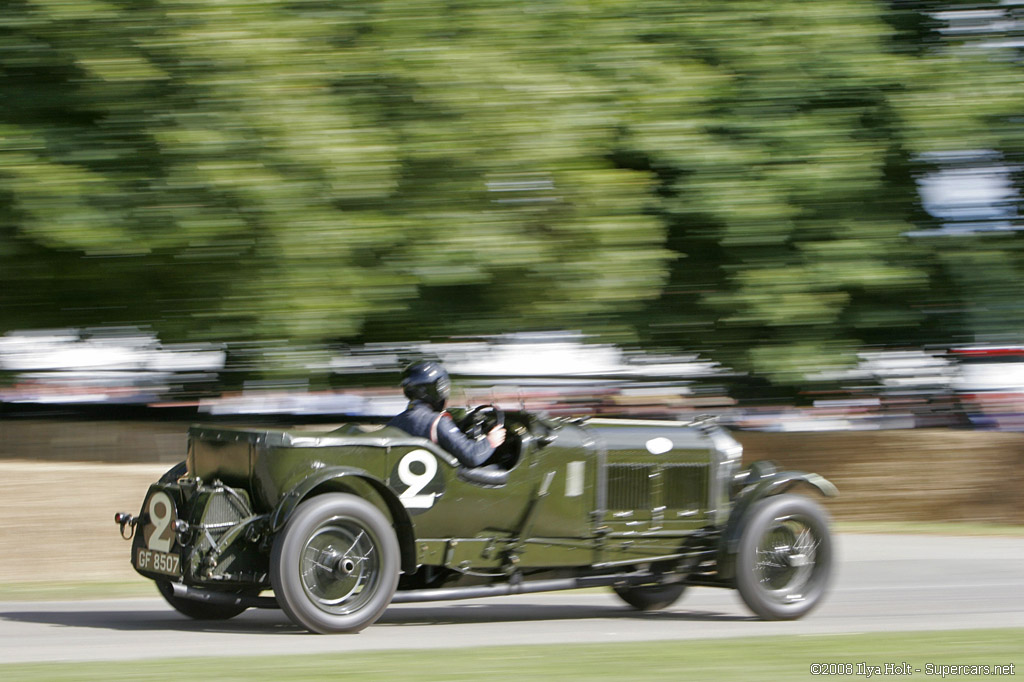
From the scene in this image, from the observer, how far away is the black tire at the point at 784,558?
7.36 m

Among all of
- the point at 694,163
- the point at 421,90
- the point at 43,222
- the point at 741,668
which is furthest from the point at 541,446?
the point at 694,163

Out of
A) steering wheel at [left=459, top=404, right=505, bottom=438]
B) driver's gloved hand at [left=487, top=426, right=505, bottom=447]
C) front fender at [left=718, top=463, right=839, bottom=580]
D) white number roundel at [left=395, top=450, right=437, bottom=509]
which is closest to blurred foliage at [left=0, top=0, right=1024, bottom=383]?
steering wheel at [left=459, top=404, right=505, bottom=438]

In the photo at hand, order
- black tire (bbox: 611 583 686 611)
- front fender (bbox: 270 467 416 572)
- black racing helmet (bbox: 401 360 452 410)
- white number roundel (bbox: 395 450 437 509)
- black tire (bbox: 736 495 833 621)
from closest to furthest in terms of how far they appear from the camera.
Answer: front fender (bbox: 270 467 416 572)
white number roundel (bbox: 395 450 437 509)
black racing helmet (bbox: 401 360 452 410)
black tire (bbox: 736 495 833 621)
black tire (bbox: 611 583 686 611)

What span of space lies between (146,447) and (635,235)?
4.50 meters

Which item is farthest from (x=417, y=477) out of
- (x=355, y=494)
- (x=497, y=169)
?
(x=497, y=169)

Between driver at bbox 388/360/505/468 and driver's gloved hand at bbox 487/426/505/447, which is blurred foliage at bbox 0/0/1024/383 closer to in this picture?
driver at bbox 388/360/505/468

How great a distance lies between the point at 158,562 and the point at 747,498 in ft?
11.2

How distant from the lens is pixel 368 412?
12703 millimetres

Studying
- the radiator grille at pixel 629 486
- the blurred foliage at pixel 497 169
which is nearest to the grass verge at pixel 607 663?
the radiator grille at pixel 629 486

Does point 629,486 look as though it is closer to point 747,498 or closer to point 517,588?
point 747,498

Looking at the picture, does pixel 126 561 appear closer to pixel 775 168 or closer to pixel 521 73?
pixel 521 73

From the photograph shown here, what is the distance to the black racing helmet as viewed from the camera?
23.5 feet

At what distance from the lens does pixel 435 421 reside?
709 cm

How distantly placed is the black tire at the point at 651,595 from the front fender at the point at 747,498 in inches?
29.6
